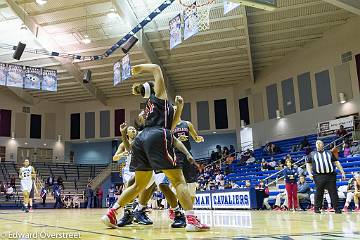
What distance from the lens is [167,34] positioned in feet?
71.9

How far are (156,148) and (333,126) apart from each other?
773 inches

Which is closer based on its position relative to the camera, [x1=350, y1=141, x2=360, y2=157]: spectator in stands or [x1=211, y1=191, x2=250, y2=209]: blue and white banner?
[x1=211, y1=191, x2=250, y2=209]: blue and white banner

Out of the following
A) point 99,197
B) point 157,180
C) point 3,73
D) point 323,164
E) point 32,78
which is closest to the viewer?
point 157,180

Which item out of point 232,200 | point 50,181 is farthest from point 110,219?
point 50,181

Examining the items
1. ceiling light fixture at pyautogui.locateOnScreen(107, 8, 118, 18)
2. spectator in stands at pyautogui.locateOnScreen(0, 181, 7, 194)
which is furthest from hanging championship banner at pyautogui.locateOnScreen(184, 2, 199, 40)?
spectator in stands at pyautogui.locateOnScreen(0, 181, 7, 194)

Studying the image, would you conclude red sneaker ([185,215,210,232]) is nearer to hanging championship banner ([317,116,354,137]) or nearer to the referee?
the referee

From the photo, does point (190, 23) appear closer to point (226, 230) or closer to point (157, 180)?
point (157, 180)

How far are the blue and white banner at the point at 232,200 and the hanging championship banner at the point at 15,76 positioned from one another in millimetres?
12254

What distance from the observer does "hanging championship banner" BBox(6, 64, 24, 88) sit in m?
19.9

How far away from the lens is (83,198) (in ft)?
92.3

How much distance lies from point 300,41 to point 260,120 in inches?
252

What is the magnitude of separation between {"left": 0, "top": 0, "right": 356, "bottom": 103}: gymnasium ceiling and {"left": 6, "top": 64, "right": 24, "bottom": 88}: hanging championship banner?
214cm

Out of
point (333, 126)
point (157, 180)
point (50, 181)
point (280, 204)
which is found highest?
point (333, 126)

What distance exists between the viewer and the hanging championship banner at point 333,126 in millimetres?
20706
